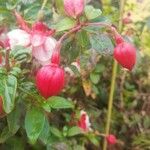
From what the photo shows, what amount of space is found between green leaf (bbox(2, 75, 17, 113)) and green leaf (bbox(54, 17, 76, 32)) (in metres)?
0.12

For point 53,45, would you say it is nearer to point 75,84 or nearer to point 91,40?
point 91,40

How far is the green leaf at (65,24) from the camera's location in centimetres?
91

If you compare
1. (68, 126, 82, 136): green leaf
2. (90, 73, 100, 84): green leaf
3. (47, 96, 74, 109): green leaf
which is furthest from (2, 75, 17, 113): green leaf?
(90, 73, 100, 84): green leaf

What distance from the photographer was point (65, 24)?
92cm

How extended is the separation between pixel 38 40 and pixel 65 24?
72mm

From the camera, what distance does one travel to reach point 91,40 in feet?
3.25

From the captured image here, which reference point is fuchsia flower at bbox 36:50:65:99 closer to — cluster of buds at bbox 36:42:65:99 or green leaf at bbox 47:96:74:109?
cluster of buds at bbox 36:42:65:99

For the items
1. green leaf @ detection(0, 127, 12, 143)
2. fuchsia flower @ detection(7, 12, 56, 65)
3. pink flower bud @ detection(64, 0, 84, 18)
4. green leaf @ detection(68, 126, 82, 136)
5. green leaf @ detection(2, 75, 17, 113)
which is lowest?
green leaf @ detection(68, 126, 82, 136)

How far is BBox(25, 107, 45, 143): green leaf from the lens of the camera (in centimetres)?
96

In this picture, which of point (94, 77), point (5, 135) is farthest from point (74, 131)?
point (5, 135)

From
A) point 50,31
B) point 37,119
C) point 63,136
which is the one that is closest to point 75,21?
point 50,31

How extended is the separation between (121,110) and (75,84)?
0.34 meters

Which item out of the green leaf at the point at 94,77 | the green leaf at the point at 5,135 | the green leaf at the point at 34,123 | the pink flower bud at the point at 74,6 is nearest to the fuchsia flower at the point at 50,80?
the pink flower bud at the point at 74,6

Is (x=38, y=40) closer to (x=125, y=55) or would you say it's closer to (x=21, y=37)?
(x=21, y=37)
